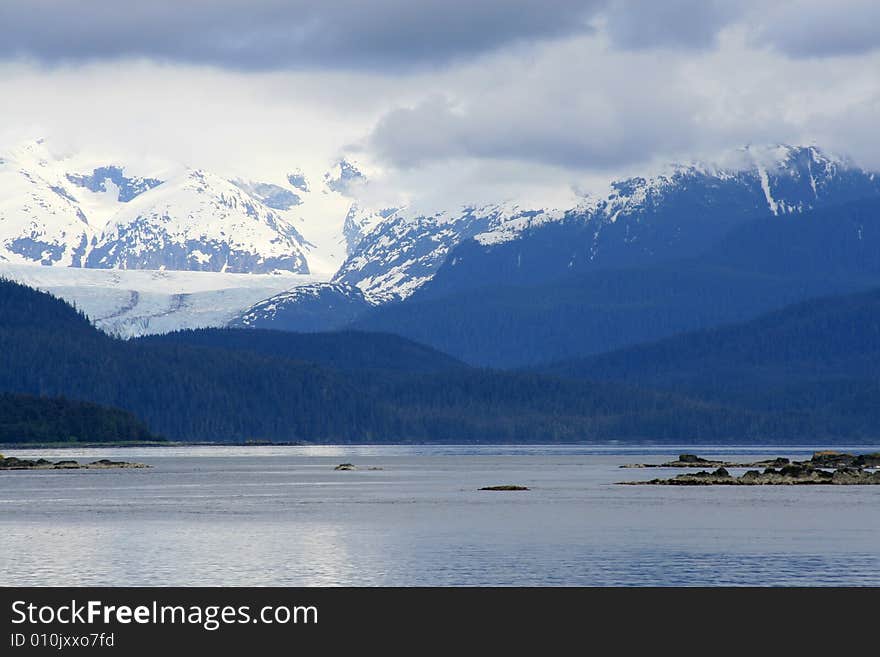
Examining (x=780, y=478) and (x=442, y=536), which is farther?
(x=780, y=478)

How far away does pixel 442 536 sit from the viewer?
109m

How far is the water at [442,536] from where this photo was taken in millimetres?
86938

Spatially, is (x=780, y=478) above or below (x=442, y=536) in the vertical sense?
above

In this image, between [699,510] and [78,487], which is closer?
[699,510]

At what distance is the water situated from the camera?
86.9 m

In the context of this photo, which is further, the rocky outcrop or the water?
the rocky outcrop

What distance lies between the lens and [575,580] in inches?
3334

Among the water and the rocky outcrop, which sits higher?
the rocky outcrop

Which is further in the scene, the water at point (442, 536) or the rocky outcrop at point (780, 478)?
the rocky outcrop at point (780, 478)
